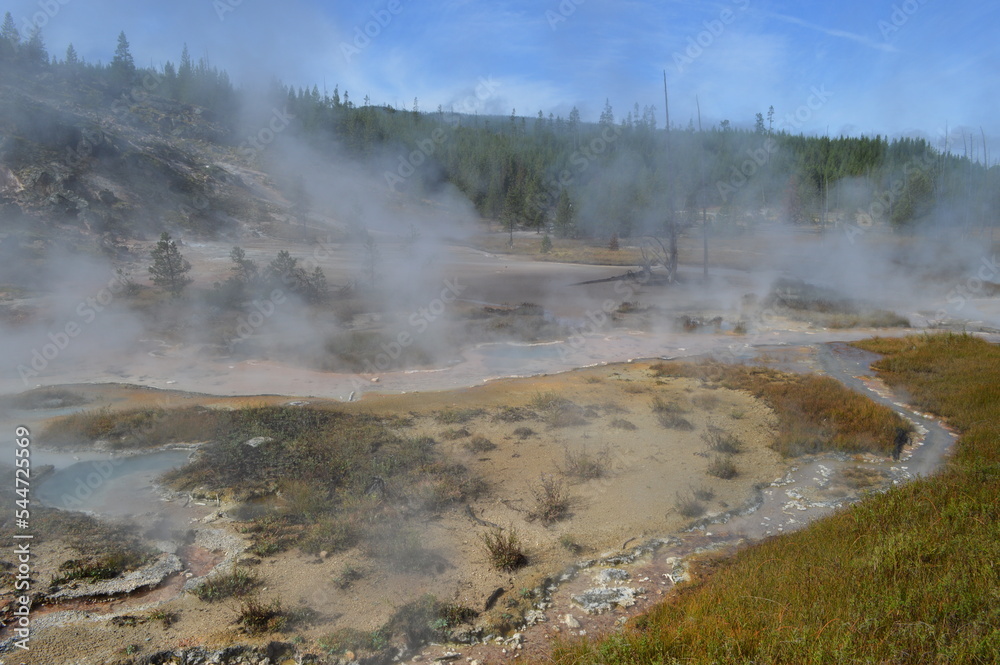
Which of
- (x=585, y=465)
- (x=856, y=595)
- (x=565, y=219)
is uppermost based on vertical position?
(x=565, y=219)

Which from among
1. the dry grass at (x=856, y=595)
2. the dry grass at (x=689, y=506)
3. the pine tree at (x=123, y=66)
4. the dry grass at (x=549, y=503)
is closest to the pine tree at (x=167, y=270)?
the dry grass at (x=549, y=503)

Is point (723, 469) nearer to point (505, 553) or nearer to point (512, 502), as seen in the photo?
point (512, 502)

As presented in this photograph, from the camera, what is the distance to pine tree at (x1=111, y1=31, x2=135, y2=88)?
57688 mm

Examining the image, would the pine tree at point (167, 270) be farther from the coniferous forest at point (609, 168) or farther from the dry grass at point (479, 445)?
the coniferous forest at point (609, 168)

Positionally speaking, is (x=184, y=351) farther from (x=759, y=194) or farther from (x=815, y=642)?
(x=759, y=194)

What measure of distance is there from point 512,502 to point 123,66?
75.2 meters

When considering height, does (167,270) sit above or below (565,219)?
below

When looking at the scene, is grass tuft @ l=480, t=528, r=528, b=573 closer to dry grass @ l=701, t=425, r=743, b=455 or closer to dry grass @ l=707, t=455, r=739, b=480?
dry grass @ l=707, t=455, r=739, b=480

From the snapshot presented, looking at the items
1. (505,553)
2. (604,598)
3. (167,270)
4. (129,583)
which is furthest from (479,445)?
(167,270)

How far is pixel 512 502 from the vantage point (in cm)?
644

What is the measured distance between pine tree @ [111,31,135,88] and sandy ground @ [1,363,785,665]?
63.1 meters

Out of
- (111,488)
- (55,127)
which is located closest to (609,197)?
(55,127)

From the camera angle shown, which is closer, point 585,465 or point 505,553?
point 505,553

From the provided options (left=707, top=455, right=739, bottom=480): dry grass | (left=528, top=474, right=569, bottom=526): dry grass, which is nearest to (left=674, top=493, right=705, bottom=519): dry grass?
(left=707, top=455, right=739, bottom=480): dry grass
